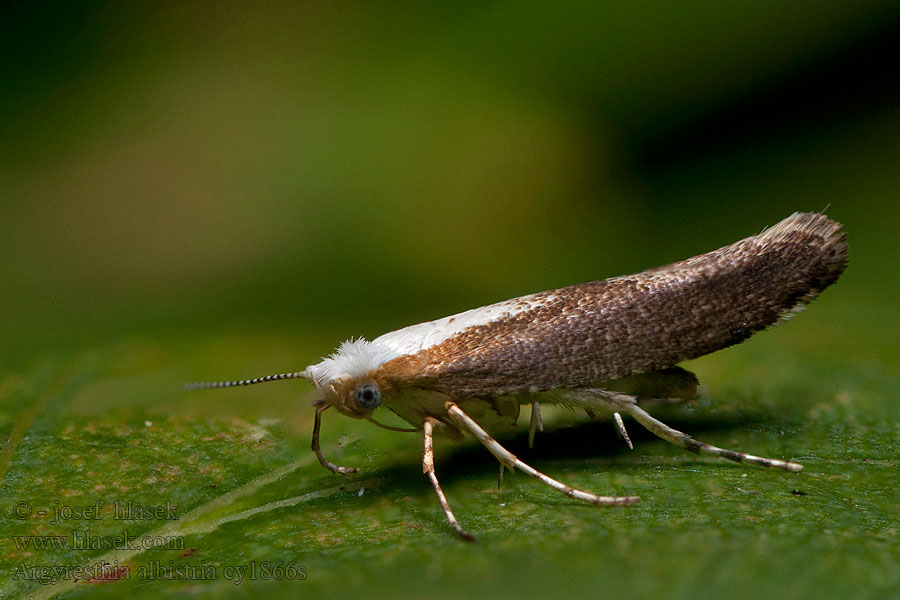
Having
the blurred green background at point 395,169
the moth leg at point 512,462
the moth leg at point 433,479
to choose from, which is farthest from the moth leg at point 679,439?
the blurred green background at point 395,169

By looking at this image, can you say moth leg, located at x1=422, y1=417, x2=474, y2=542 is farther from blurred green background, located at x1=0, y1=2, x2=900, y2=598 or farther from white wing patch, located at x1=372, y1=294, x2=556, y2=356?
blurred green background, located at x1=0, y1=2, x2=900, y2=598

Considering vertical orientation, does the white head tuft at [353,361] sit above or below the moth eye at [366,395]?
above

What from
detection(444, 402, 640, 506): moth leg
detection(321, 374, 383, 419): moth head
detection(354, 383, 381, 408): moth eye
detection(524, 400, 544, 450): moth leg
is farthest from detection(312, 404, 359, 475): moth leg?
detection(524, 400, 544, 450): moth leg

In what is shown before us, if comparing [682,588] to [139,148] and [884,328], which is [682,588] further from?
[139,148]

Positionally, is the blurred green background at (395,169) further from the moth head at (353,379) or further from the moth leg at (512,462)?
the moth leg at (512,462)

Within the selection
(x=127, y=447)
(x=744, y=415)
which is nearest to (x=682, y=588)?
(x=744, y=415)

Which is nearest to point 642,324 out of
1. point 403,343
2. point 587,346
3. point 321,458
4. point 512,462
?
point 587,346

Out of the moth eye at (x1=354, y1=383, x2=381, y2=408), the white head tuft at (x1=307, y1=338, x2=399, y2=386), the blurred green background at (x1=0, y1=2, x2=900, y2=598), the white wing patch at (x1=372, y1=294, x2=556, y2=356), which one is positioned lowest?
the moth eye at (x1=354, y1=383, x2=381, y2=408)
